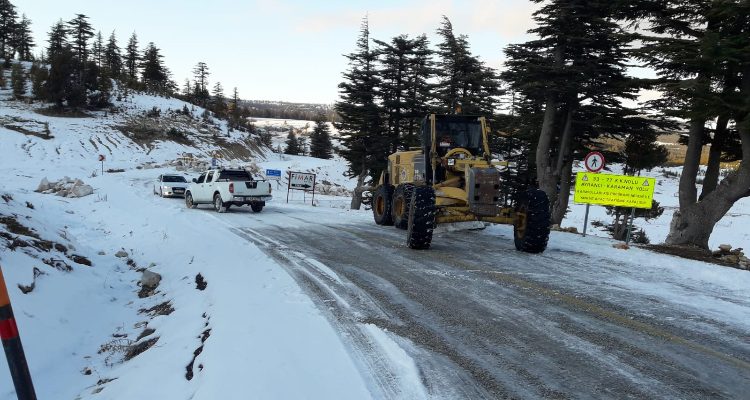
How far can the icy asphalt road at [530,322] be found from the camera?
12.3ft

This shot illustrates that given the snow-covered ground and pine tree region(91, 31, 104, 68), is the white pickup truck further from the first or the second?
pine tree region(91, 31, 104, 68)

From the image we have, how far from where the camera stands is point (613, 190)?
12.7 m

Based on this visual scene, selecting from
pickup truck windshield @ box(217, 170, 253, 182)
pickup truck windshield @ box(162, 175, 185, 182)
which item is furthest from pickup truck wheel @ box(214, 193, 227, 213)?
pickup truck windshield @ box(162, 175, 185, 182)

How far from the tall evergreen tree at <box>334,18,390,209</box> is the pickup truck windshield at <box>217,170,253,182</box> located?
1177 centimetres

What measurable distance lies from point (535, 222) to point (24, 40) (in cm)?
9135

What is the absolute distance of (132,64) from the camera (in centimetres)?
8969

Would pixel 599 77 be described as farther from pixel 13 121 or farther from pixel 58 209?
pixel 13 121

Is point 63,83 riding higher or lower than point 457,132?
higher

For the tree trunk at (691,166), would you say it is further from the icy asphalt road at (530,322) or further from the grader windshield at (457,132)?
the grader windshield at (457,132)

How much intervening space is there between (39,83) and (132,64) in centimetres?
4540

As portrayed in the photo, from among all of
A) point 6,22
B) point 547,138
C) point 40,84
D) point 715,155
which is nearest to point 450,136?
point 715,155

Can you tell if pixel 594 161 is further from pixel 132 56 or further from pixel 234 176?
pixel 132 56

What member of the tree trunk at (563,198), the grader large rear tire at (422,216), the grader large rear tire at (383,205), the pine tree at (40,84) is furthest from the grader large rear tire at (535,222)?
the pine tree at (40,84)

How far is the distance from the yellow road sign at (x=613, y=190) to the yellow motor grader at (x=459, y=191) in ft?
10.9
